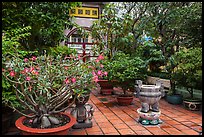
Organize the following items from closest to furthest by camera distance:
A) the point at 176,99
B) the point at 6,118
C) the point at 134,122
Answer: the point at 6,118 < the point at 134,122 < the point at 176,99

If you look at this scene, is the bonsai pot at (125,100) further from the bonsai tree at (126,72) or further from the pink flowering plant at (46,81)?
the pink flowering plant at (46,81)

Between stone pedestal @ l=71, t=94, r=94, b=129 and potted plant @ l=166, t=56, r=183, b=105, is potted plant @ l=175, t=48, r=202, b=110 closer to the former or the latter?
potted plant @ l=166, t=56, r=183, b=105

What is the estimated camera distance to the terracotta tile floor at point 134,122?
273 cm

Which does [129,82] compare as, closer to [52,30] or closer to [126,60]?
[126,60]

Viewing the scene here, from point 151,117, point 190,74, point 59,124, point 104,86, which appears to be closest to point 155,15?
point 190,74

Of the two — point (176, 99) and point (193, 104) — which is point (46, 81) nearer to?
point (193, 104)

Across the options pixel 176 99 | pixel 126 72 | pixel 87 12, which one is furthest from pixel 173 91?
pixel 87 12

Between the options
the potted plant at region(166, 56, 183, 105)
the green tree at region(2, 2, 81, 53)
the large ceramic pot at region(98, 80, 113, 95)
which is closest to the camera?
the green tree at region(2, 2, 81, 53)

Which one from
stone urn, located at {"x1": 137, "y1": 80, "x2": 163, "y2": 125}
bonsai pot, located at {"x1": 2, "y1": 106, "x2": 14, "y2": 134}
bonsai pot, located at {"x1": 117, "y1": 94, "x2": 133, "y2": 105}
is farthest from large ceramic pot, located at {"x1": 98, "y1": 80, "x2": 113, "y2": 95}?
bonsai pot, located at {"x1": 2, "y1": 106, "x2": 14, "y2": 134}

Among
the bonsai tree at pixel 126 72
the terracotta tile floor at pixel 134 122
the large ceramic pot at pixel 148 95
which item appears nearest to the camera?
the terracotta tile floor at pixel 134 122

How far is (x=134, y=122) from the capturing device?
125 inches

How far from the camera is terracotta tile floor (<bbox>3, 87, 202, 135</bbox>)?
273 centimetres

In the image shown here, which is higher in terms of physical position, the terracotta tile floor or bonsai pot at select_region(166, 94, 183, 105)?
bonsai pot at select_region(166, 94, 183, 105)

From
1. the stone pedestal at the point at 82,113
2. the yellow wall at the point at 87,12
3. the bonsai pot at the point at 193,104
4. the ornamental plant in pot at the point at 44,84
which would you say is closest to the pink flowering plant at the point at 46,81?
the ornamental plant in pot at the point at 44,84
